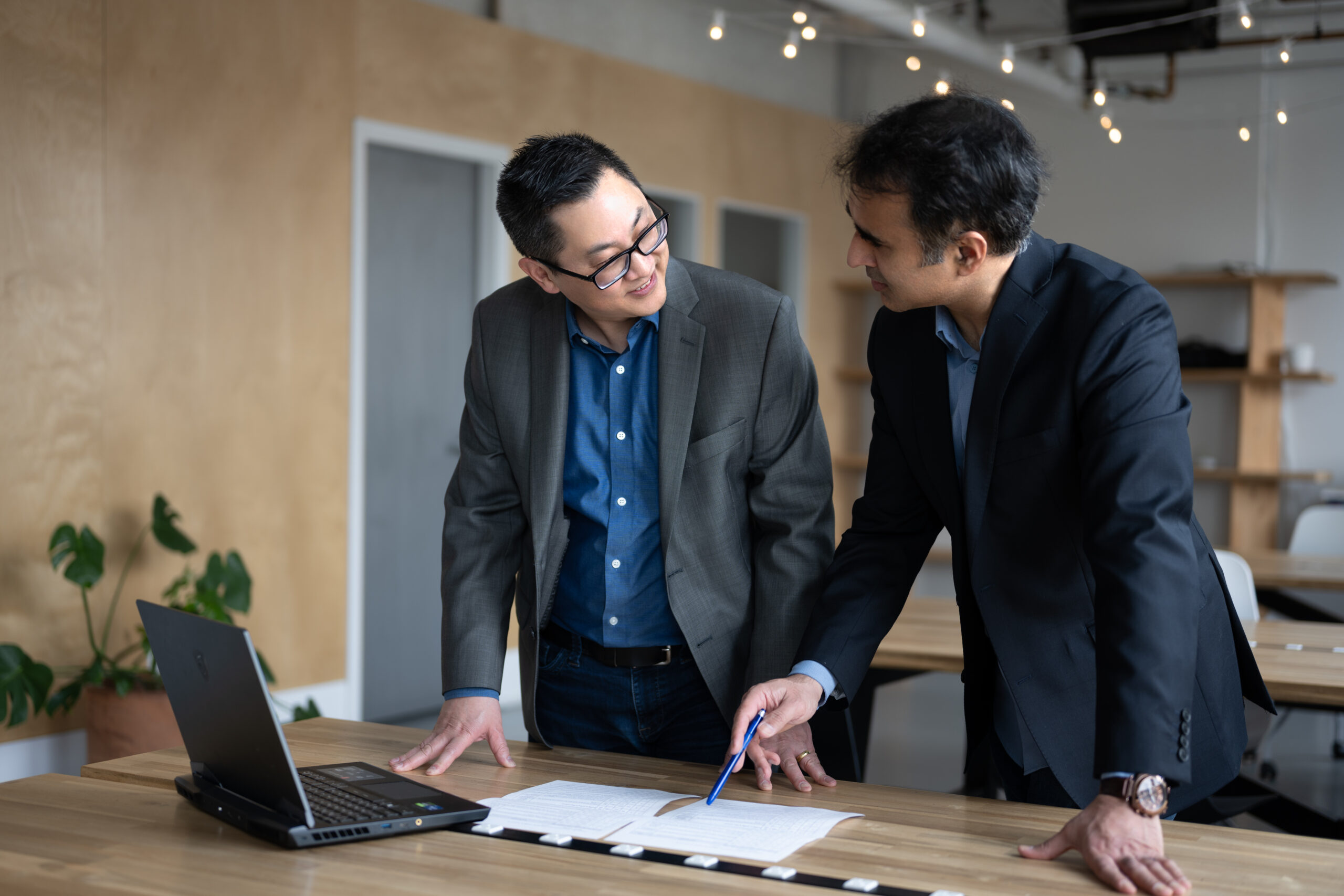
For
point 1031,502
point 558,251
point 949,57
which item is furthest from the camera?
point 949,57

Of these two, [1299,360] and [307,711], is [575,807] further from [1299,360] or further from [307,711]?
[1299,360]

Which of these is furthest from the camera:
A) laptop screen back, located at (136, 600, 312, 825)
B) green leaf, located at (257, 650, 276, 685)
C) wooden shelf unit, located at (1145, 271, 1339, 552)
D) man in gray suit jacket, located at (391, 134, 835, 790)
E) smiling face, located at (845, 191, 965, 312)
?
wooden shelf unit, located at (1145, 271, 1339, 552)

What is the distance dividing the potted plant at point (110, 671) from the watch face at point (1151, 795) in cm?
301

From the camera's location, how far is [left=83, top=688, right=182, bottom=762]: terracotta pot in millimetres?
3990

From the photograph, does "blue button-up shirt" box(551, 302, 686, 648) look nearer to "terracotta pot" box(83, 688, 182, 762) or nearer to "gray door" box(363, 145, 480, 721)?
"terracotta pot" box(83, 688, 182, 762)

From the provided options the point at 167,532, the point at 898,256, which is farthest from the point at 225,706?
the point at 167,532

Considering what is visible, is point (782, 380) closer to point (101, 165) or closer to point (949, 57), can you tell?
point (101, 165)

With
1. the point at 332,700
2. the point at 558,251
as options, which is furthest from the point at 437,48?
the point at 558,251

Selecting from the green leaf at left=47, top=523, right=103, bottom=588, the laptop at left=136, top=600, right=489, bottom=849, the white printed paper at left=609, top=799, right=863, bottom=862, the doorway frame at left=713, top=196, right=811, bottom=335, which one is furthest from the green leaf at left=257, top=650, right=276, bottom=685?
the doorway frame at left=713, top=196, right=811, bottom=335

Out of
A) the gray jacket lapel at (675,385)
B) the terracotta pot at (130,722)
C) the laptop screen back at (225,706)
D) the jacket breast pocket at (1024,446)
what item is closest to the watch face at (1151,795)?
the jacket breast pocket at (1024,446)

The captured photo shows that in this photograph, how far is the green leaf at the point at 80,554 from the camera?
3992 mm

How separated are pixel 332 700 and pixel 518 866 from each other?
4.05 metres

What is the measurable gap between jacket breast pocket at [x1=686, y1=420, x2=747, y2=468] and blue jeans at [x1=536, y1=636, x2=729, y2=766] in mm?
318

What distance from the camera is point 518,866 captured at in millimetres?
1368
